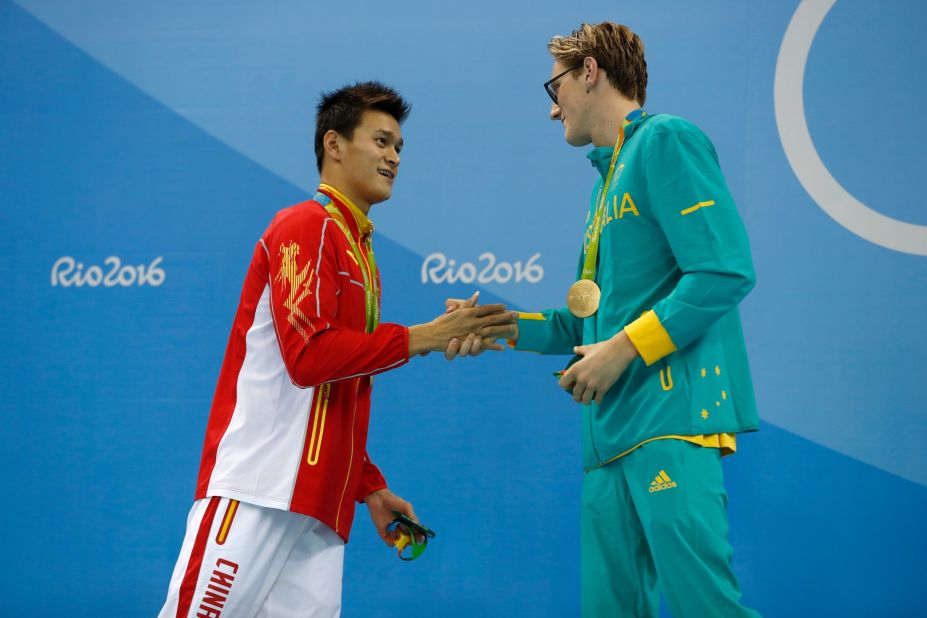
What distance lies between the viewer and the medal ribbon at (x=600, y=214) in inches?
81.2

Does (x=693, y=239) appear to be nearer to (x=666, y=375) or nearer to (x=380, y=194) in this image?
(x=666, y=375)

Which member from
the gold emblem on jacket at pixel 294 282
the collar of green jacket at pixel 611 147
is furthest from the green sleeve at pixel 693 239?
the gold emblem on jacket at pixel 294 282

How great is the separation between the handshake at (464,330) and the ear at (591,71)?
1.84ft

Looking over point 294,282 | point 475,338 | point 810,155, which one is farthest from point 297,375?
point 810,155

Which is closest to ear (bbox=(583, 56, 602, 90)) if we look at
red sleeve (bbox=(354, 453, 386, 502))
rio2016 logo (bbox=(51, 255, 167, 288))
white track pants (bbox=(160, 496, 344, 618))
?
red sleeve (bbox=(354, 453, 386, 502))

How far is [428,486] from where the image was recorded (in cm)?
346

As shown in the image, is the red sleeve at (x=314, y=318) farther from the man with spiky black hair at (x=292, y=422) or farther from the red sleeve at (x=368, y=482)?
the red sleeve at (x=368, y=482)

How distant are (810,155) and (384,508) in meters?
2.10

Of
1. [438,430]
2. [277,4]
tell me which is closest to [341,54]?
[277,4]

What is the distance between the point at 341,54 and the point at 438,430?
5.10ft

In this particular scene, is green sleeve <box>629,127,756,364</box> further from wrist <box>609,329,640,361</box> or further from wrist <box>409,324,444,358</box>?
wrist <box>409,324,444,358</box>

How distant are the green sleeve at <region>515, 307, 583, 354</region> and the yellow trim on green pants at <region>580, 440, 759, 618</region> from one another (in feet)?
1.57

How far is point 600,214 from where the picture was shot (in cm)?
207

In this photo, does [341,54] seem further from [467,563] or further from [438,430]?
[467,563]
